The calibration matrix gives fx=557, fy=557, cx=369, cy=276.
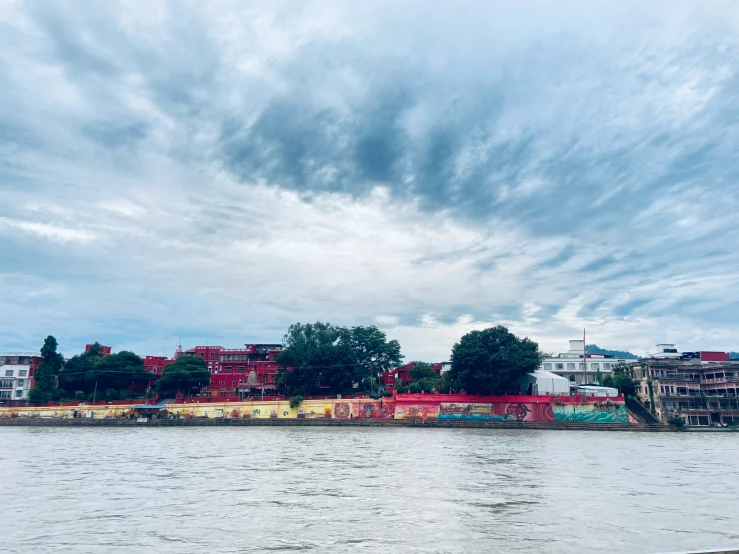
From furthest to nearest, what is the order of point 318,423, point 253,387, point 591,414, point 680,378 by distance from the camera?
point 253,387, point 680,378, point 318,423, point 591,414

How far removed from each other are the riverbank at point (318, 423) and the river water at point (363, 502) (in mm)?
23100

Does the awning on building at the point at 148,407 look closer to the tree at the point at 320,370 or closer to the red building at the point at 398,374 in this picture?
the tree at the point at 320,370

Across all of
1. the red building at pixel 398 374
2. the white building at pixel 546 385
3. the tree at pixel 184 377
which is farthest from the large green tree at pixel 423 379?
the tree at pixel 184 377

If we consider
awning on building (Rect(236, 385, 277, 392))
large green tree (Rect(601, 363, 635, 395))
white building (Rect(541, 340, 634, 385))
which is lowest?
awning on building (Rect(236, 385, 277, 392))

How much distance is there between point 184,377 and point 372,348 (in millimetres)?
21288

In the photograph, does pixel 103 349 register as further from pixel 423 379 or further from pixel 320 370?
pixel 423 379

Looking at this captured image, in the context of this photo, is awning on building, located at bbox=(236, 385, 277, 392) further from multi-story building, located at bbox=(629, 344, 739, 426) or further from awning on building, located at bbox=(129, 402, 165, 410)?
multi-story building, located at bbox=(629, 344, 739, 426)

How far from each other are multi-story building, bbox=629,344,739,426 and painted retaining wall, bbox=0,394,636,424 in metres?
5.39

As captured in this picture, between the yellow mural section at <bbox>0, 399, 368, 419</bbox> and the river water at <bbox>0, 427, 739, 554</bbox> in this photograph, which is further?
the yellow mural section at <bbox>0, 399, 368, 419</bbox>

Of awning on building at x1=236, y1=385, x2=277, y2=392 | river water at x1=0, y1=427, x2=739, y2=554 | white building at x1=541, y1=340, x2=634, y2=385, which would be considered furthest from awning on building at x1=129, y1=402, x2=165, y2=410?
white building at x1=541, y1=340, x2=634, y2=385

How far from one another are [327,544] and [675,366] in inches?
2179

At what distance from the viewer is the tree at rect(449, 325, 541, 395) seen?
50.5 metres

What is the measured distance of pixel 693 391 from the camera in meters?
53.5

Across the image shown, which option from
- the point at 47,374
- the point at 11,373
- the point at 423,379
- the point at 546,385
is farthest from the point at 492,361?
the point at 11,373
